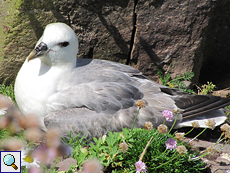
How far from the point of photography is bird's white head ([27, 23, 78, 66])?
3.04m

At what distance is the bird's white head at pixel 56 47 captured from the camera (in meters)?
3.04

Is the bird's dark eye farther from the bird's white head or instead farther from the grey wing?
the grey wing

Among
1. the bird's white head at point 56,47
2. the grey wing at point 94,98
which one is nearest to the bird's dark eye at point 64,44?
the bird's white head at point 56,47

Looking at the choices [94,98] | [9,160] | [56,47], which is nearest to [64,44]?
[56,47]

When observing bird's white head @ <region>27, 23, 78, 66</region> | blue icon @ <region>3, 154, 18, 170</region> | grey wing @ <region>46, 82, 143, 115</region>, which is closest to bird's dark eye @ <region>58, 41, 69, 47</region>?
bird's white head @ <region>27, 23, 78, 66</region>

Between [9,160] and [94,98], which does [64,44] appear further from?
[9,160]

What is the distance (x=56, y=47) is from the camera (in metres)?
3.10

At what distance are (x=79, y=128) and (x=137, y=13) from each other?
181 centimetres

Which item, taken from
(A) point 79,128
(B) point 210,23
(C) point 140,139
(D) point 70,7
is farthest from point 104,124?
(B) point 210,23

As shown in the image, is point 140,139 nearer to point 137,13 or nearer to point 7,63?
point 137,13

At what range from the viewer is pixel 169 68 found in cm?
420

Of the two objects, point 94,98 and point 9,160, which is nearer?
point 9,160

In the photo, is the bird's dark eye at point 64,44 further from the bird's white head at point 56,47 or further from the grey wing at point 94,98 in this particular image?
the grey wing at point 94,98

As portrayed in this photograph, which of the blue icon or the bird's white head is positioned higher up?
the bird's white head
